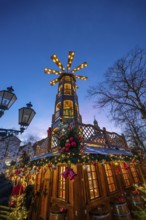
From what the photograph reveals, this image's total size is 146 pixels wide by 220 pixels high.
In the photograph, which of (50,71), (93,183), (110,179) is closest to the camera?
(93,183)

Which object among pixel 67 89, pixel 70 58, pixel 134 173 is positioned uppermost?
pixel 70 58

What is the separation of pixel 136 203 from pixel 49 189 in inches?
198

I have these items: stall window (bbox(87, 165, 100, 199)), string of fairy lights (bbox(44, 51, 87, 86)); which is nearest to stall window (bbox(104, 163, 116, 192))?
stall window (bbox(87, 165, 100, 199))

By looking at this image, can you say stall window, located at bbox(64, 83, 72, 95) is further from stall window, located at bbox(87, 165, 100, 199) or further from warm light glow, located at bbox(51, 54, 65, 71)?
stall window, located at bbox(87, 165, 100, 199)

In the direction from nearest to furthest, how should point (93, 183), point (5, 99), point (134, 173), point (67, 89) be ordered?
point (5, 99), point (93, 183), point (134, 173), point (67, 89)

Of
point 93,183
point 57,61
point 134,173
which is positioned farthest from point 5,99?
point 57,61

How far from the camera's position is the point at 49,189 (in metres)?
6.61

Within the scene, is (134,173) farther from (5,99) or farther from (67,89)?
(5,99)

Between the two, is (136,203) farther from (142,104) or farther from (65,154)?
(142,104)

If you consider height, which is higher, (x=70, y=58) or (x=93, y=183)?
(x=70, y=58)

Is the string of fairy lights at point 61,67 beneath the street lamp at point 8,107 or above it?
above

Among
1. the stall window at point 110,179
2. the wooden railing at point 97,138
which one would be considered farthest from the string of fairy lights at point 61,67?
the stall window at point 110,179

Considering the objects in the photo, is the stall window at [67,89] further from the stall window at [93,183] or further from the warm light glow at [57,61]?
the stall window at [93,183]

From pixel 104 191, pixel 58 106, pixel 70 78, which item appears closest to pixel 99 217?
pixel 104 191
